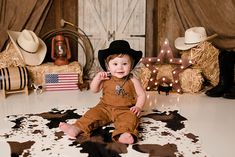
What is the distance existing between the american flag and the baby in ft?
3.24

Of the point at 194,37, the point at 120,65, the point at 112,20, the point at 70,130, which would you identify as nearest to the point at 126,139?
the point at 70,130

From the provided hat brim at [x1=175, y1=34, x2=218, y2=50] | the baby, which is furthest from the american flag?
hat brim at [x1=175, y1=34, x2=218, y2=50]

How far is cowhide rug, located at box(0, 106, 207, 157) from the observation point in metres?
2.04

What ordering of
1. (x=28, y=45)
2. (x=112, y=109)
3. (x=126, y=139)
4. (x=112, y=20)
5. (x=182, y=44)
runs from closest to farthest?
1. (x=126, y=139)
2. (x=112, y=109)
3. (x=28, y=45)
4. (x=182, y=44)
5. (x=112, y=20)

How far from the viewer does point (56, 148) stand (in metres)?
2.09

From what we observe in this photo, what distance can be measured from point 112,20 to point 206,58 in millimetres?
1144

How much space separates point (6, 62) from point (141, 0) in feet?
5.29

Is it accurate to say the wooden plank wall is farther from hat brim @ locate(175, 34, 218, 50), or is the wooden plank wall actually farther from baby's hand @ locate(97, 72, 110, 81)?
baby's hand @ locate(97, 72, 110, 81)

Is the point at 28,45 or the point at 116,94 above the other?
the point at 28,45

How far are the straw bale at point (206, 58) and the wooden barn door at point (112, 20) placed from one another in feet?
2.24

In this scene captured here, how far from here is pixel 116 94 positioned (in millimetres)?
2484

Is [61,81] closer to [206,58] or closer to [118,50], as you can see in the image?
[118,50]

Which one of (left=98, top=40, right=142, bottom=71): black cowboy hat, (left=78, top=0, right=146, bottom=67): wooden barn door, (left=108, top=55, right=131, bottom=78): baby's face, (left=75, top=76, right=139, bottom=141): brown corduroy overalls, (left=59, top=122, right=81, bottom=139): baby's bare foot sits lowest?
(left=59, top=122, right=81, bottom=139): baby's bare foot

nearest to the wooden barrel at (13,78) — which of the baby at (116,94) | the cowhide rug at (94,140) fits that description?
the cowhide rug at (94,140)
